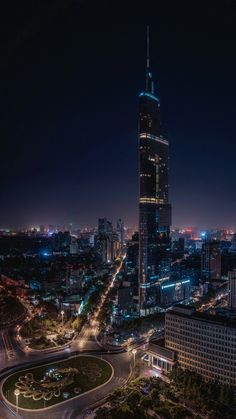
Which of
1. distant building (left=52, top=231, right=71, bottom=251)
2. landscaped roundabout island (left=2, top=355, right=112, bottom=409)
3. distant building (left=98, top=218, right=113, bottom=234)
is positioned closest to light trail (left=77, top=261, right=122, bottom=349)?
landscaped roundabout island (left=2, top=355, right=112, bottom=409)

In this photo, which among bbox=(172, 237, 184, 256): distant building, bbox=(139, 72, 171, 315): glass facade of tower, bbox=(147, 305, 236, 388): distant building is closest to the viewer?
bbox=(147, 305, 236, 388): distant building

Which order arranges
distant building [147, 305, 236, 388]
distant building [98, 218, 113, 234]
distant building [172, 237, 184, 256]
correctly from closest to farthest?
distant building [147, 305, 236, 388] < distant building [172, 237, 184, 256] < distant building [98, 218, 113, 234]

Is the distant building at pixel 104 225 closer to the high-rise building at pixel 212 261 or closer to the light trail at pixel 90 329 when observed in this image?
the high-rise building at pixel 212 261

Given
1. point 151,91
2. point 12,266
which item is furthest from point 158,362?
point 12,266

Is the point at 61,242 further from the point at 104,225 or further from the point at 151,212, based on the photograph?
the point at 151,212

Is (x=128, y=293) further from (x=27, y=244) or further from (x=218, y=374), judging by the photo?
(x=27, y=244)

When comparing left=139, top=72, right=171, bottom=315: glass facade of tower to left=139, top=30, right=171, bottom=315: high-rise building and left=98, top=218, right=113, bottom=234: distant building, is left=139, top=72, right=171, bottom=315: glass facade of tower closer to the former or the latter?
left=139, top=30, right=171, bottom=315: high-rise building

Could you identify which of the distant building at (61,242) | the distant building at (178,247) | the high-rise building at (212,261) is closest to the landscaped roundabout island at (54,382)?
the high-rise building at (212,261)

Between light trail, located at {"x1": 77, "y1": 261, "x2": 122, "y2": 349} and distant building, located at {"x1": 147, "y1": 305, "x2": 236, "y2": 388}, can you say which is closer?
distant building, located at {"x1": 147, "y1": 305, "x2": 236, "y2": 388}
